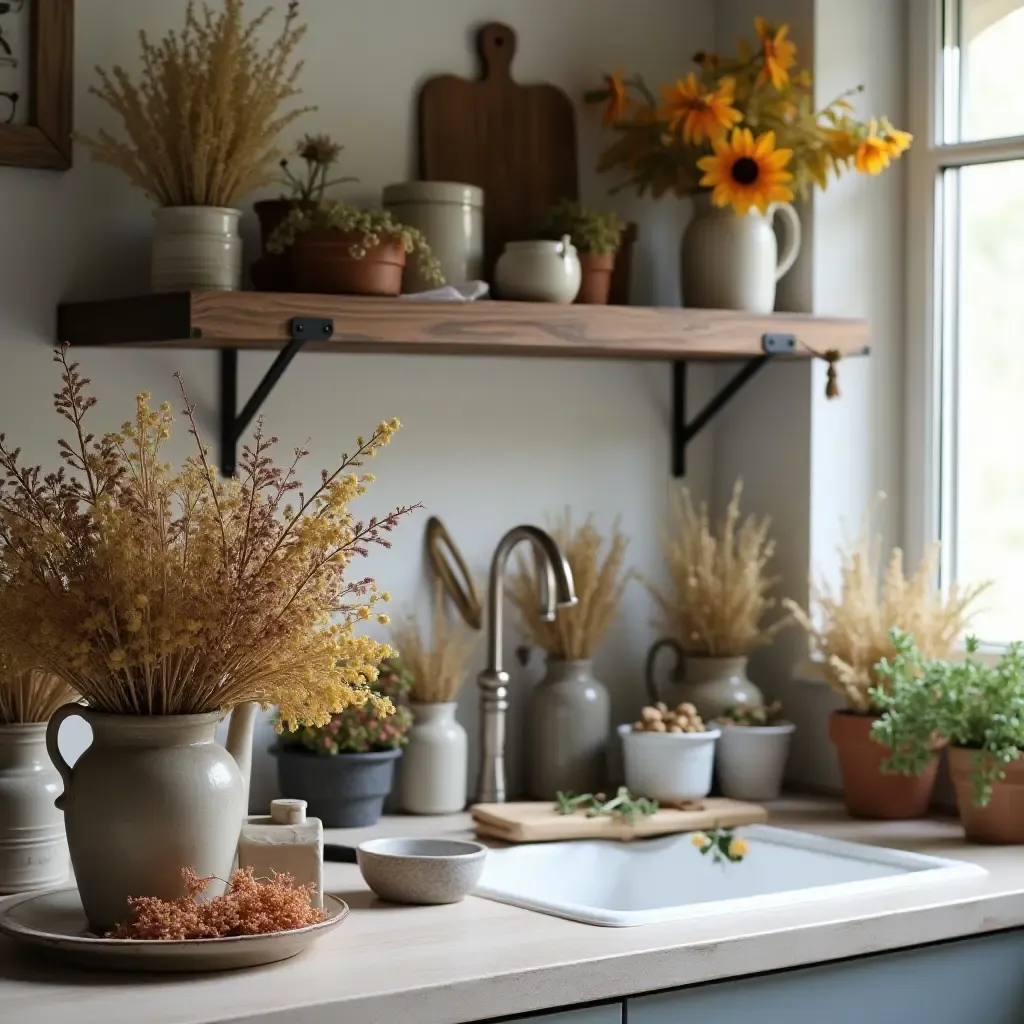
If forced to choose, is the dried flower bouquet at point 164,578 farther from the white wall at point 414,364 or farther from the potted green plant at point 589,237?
the potted green plant at point 589,237

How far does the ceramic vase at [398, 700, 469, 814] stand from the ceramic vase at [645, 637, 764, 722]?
388mm

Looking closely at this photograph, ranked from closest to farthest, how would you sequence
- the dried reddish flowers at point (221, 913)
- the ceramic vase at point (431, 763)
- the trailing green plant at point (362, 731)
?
the dried reddish flowers at point (221, 913)
the trailing green plant at point (362, 731)
the ceramic vase at point (431, 763)

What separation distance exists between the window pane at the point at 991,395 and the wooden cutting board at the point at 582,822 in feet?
1.85

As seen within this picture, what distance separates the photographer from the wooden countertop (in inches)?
61.8

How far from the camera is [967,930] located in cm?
202

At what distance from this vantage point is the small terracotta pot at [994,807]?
2336 mm

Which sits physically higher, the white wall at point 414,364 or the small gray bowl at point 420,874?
the white wall at point 414,364

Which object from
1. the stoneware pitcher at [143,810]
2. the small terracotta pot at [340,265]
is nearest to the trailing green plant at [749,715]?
the small terracotta pot at [340,265]

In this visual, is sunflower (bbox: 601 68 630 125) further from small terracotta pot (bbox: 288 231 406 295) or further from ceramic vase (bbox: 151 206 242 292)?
ceramic vase (bbox: 151 206 242 292)

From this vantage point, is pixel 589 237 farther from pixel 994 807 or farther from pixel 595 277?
pixel 994 807

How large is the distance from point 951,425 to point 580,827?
0.94 m

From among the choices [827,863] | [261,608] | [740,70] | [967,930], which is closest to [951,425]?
[740,70]

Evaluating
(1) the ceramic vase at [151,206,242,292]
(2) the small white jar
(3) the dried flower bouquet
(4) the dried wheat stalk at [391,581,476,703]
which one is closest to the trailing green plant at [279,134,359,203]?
(1) the ceramic vase at [151,206,242,292]

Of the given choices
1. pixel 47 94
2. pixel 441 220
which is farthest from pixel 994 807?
pixel 47 94
